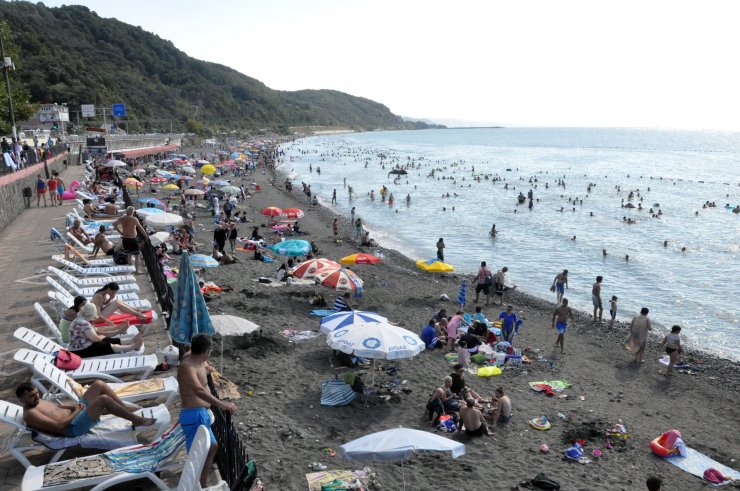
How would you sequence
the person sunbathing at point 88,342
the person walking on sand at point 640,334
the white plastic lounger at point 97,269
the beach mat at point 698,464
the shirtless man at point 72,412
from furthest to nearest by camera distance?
the person walking on sand at point 640,334 → the white plastic lounger at point 97,269 → the beach mat at point 698,464 → the person sunbathing at point 88,342 → the shirtless man at point 72,412

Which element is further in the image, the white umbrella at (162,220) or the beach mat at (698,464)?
the white umbrella at (162,220)

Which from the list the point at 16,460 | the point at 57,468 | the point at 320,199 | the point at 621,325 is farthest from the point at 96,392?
the point at 320,199

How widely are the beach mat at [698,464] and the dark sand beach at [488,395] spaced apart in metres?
0.17

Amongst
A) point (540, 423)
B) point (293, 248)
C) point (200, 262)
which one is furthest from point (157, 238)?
Answer: point (540, 423)

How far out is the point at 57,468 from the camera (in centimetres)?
465

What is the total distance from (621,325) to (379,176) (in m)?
55.4

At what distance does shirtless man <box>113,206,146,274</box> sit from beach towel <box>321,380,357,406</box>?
19.3 ft

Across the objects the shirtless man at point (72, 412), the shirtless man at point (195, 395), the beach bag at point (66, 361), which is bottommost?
the beach bag at point (66, 361)

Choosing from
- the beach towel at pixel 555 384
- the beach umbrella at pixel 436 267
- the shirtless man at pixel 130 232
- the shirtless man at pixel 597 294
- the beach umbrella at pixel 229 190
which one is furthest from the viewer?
the beach umbrella at pixel 229 190

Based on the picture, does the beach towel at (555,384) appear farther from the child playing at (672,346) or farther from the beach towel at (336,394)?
the beach towel at (336,394)

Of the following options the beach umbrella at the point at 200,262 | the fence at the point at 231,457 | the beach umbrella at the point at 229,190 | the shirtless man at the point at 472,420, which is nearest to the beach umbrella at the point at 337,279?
the beach umbrella at the point at 200,262

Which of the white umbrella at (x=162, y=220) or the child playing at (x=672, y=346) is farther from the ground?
the white umbrella at (x=162, y=220)

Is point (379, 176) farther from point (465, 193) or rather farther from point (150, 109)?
point (150, 109)

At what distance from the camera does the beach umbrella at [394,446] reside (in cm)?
616
